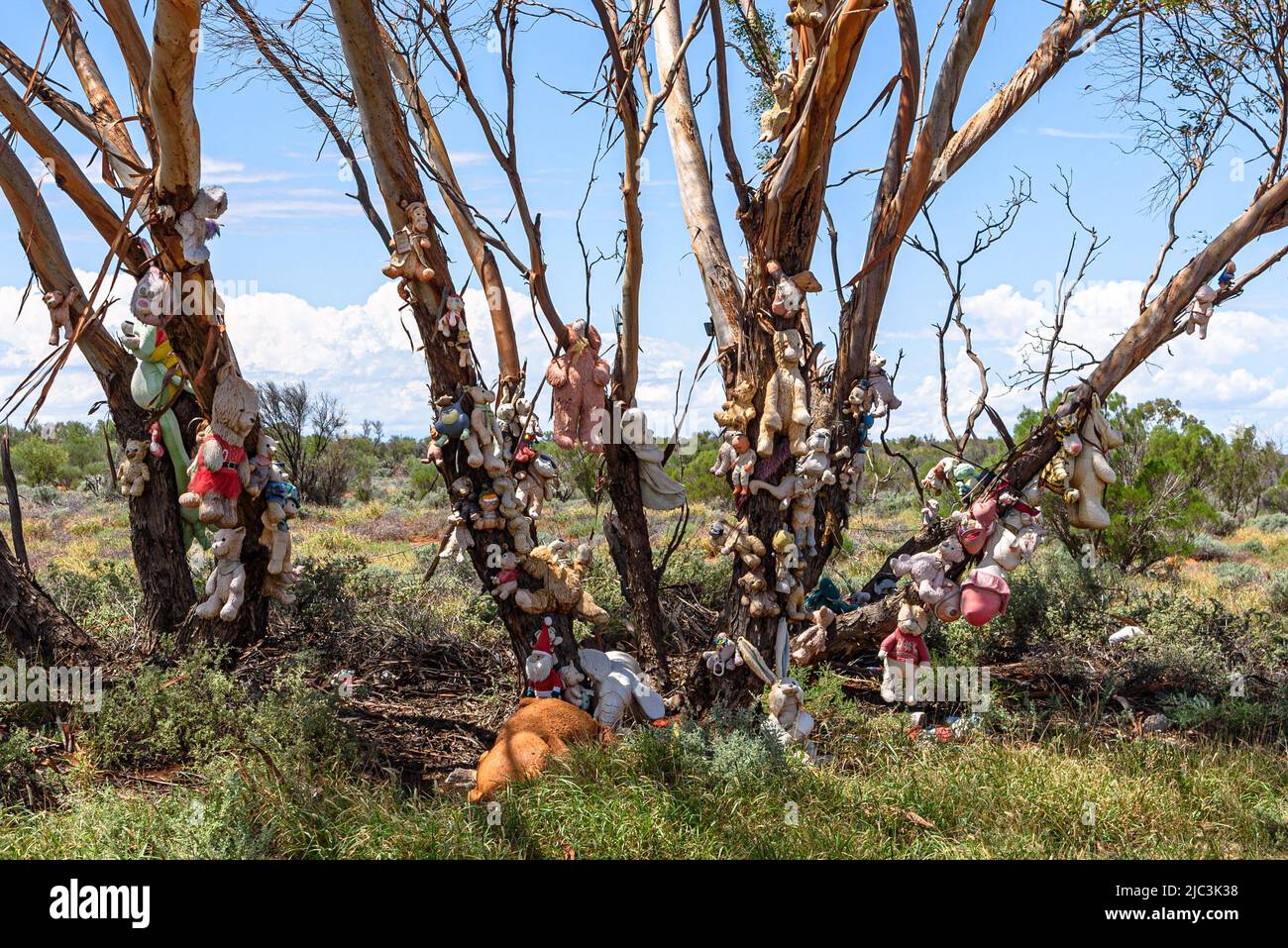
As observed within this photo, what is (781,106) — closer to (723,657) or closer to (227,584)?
(723,657)

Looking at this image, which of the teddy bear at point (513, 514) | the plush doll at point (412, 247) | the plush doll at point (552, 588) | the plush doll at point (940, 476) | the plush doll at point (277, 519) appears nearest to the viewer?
the plush doll at point (412, 247)

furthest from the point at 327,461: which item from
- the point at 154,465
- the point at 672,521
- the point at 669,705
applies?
the point at 669,705

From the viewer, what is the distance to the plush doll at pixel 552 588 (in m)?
4.78

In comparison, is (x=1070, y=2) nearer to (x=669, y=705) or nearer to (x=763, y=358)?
(x=763, y=358)

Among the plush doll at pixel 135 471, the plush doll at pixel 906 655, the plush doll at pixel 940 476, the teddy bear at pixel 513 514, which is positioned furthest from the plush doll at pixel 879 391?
the plush doll at pixel 135 471

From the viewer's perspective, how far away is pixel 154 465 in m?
5.57

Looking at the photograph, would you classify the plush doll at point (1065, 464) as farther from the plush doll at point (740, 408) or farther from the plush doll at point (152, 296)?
the plush doll at point (152, 296)

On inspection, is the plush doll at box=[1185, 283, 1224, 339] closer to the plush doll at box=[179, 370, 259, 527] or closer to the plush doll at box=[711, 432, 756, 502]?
the plush doll at box=[711, 432, 756, 502]

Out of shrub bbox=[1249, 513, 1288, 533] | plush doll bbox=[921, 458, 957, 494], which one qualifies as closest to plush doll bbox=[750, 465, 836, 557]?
plush doll bbox=[921, 458, 957, 494]

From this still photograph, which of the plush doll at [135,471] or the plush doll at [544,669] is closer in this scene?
the plush doll at [544,669]

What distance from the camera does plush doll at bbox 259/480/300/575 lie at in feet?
17.1

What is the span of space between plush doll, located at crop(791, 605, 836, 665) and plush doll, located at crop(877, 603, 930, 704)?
14.6 inches

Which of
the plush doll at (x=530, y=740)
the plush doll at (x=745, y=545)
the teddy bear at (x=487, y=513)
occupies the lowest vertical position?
the plush doll at (x=530, y=740)

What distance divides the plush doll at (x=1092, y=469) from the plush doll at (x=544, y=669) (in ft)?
8.56
